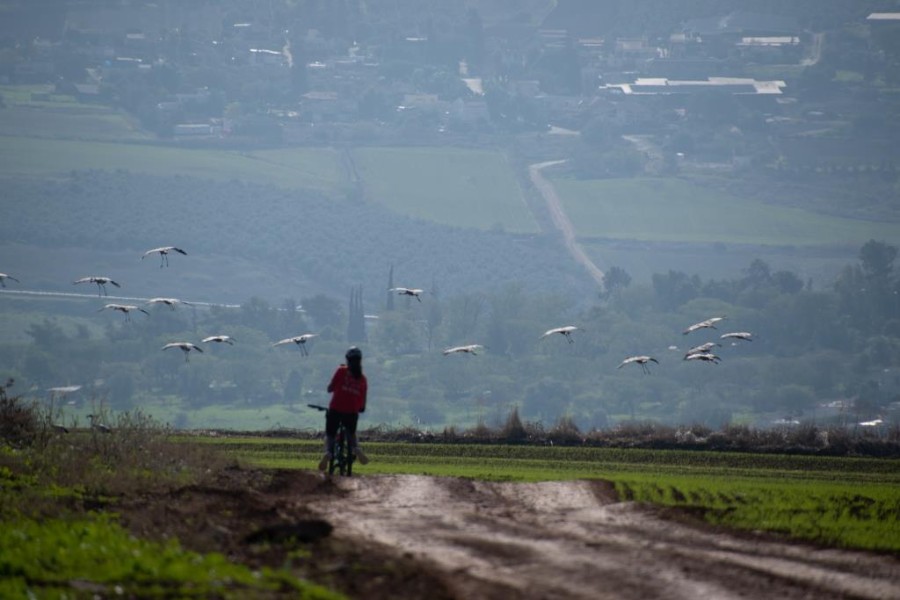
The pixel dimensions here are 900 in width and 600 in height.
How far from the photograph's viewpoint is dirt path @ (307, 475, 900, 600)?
17.0 m

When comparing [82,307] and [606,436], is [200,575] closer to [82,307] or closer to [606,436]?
[606,436]

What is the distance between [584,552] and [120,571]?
5.05 meters

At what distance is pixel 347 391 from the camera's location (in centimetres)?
2577

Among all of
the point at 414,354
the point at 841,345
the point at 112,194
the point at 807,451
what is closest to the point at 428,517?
the point at 807,451

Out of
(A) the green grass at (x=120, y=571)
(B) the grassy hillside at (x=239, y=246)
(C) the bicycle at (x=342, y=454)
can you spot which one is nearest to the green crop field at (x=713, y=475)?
(C) the bicycle at (x=342, y=454)

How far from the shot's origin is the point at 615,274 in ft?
555

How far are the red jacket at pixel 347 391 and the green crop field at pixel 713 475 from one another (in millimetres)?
2954

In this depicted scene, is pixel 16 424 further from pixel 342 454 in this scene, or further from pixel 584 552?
pixel 584 552

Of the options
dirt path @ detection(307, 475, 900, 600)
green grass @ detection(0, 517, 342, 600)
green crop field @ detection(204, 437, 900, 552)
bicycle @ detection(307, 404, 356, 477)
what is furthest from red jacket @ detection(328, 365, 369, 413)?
green grass @ detection(0, 517, 342, 600)

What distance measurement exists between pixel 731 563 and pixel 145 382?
11986 centimetres

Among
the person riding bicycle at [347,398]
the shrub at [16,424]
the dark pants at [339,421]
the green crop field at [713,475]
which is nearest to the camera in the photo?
the green crop field at [713,475]

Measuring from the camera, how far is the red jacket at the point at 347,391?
25703 millimetres

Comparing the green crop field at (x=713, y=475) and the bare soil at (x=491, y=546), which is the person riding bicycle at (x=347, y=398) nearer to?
the bare soil at (x=491, y=546)

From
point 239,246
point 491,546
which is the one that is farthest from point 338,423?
point 239,246
